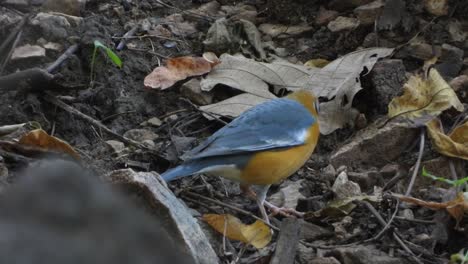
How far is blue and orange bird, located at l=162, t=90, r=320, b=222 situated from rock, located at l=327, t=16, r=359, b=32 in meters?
1.35

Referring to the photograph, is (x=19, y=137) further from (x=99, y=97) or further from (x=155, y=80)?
(x=155, y=80)

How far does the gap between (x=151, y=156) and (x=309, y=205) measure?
953 mm

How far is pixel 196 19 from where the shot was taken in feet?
21.5

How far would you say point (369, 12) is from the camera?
619 centimetres

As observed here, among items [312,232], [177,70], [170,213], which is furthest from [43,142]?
[177,70]

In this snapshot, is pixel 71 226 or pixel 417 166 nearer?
pixel 71 226

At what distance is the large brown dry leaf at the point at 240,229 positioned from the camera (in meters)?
4.12

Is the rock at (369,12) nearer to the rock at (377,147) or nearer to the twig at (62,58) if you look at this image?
the rock at (377,147)

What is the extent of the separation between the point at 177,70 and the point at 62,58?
78 cm

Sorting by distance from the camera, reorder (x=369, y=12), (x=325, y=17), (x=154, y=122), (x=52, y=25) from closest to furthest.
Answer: (x=154, y=122) → (x=52, y=25) → (x=369, y=12) → (x=325, y=17)

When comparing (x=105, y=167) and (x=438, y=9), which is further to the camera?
(x=438, y=9)

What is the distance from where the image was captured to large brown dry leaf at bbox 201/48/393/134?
5.52 metres

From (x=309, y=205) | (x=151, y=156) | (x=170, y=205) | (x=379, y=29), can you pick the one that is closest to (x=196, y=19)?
(x=379, y=29)

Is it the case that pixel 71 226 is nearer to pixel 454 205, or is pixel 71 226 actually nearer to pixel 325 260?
pixel 325 260
